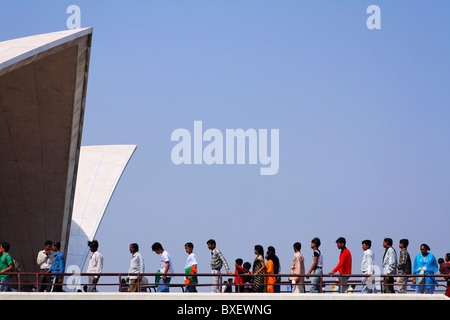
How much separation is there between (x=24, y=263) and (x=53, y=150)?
691 cm

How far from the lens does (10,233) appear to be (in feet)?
91.5

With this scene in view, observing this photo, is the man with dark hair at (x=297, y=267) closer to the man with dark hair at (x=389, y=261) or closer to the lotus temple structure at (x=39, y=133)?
the man with dark hair at (x=389, y=261)

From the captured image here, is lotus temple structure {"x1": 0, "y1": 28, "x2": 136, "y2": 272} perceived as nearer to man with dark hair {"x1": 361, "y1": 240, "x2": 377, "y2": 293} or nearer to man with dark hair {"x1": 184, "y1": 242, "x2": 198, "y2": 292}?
man with dark hair {"x1": 184, "y1": 242, "x2": 198, "y2": 292}

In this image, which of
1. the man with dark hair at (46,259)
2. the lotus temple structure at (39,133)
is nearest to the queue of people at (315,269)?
the man with dark hair at (46,259)

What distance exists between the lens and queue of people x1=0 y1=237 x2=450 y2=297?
1456 cm

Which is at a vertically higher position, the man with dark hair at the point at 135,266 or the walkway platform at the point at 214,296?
the man with dark hair at the point at 135,266

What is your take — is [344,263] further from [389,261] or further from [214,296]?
[214,296]

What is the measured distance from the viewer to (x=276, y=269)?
15.0 meters

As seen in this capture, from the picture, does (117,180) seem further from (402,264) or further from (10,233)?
(402,264)

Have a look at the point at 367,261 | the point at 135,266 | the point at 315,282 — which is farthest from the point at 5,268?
the point at 367,261

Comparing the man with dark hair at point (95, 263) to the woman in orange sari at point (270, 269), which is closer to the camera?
the woman in orange sari at point (270, 269)

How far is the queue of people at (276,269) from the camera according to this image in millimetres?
14562

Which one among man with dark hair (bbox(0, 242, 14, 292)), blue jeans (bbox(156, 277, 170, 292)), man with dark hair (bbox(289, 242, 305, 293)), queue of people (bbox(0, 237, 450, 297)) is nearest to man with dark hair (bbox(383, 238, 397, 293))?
queue of people (bbox(0, 237, 450, 297))

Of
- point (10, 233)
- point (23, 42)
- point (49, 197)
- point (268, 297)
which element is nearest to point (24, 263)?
point (10, 233)
